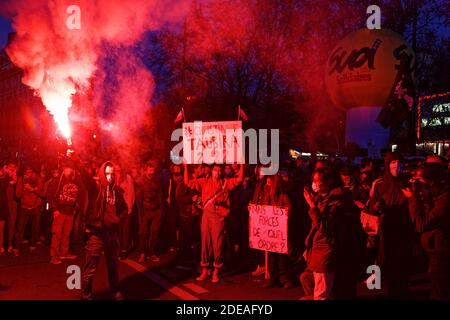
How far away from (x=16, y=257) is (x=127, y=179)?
265 centimetres

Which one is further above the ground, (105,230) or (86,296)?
(105,230)

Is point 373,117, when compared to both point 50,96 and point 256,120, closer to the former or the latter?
point 256,120

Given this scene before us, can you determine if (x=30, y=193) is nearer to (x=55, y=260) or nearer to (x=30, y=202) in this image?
(x=30, y=202)

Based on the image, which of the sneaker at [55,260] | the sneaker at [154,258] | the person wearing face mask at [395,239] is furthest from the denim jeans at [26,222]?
the person wearing face mask at [395,239]

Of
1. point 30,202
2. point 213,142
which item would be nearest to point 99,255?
point 213,142

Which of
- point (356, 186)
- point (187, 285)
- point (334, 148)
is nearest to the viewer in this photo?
point (187, 285)

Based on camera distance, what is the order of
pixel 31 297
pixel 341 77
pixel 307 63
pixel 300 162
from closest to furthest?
pixel 31 297, pixel 300 162, pixel 341 77, pixel 307 63

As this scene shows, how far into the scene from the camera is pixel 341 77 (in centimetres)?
1750

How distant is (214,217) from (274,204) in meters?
1.02

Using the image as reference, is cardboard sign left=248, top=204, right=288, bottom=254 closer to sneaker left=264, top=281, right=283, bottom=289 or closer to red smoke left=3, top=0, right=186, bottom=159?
sneaker left=264, top=281, right=283, bottom=289

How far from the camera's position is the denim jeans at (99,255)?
6.14m

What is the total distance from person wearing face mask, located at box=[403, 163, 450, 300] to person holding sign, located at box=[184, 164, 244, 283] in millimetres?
3219

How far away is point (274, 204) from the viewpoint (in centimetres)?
733

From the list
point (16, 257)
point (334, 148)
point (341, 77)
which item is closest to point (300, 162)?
point (341, 77)
